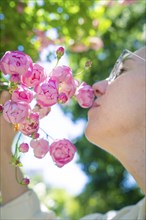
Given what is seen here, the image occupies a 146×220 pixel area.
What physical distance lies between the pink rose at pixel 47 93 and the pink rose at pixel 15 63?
7 centimetres

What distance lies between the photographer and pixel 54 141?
171cm

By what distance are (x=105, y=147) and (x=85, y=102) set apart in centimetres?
33

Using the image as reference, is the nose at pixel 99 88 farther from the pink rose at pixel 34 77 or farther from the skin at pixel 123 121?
the pink rose at pixel 34 77

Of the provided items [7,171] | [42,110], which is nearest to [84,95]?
[42,110]

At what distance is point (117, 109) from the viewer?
2055mm

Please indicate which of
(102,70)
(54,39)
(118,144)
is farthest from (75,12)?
(102,70)

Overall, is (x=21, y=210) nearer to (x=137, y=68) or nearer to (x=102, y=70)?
(x=137, y=68)

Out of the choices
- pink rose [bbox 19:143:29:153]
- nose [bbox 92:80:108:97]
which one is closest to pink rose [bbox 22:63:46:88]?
pink rose [bbox 19:143:29:153]

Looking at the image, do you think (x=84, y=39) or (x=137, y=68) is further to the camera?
(x=84, y=39)

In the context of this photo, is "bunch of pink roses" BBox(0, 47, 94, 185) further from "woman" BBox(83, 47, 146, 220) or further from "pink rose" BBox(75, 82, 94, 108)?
"woman" BBox(83, 47, 146, 220)

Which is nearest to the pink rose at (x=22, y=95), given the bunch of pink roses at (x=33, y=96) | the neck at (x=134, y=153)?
the bunch of pink roses at (x=33, y=96)

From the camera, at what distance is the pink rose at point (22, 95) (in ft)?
5.14

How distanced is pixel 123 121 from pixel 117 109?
0.18 feet

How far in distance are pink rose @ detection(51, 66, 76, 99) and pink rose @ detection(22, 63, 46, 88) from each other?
0.05 m
